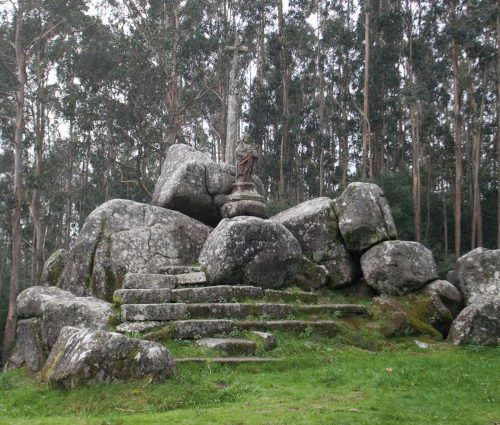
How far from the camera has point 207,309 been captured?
9102mm

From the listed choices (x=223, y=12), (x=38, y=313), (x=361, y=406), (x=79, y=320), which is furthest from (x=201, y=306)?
(x=223, y=12)

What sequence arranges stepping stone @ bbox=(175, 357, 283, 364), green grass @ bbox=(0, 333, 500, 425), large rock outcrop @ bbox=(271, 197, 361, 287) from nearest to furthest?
green grass @ bbox=(0, 333, 500, 425)
stepping stone @ bbox=(175, 357, 283, 364)
large rock outcrop @ bbox=(271, 197, 361, 287)

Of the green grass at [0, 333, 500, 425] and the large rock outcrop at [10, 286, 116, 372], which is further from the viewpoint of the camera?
the large rock outcrop at [10, 286, 116, 372]

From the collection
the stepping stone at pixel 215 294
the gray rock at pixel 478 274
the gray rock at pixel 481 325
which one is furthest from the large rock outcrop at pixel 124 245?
the gray rock at pixel 478 274

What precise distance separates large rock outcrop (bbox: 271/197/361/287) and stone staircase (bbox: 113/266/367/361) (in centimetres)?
192

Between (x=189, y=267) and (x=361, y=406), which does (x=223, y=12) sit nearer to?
(x=189, y=267)

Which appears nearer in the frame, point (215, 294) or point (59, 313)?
point (59, 313)

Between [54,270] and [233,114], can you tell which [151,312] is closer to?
[54,270]

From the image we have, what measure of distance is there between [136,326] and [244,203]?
5.95 metres

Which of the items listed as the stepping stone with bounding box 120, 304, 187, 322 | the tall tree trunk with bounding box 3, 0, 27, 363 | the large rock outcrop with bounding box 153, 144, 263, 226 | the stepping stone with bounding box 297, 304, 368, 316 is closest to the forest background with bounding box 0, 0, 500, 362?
the tall tree trunk with bounding box 3, 0, 27, 363

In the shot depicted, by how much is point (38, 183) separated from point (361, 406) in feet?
77.1

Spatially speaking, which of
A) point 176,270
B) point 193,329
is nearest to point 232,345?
point 193,329

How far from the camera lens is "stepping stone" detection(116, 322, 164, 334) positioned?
8.17 meters

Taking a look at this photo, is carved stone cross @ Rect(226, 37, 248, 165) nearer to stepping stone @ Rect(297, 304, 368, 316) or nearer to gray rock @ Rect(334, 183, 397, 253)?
gray rock @ Rect(334, 183, 397, 253)
